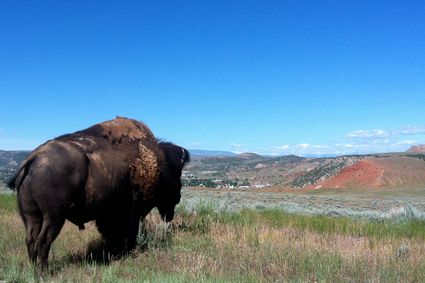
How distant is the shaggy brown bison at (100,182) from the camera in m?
7.47

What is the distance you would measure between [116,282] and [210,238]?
12.8ft

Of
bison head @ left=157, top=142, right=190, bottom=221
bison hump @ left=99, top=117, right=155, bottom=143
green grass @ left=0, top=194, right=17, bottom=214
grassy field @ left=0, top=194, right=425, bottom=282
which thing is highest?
bison hump @ left=99, top=117, right=155, bottom=143

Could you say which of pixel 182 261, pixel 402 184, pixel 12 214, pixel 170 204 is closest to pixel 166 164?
pixel 170 204

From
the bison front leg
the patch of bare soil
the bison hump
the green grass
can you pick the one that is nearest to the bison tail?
the bison hump

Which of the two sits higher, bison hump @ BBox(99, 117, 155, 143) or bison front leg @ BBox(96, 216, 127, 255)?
bison hump @ BBox(99, 117, 155, 143)

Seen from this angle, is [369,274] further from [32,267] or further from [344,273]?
[32,267]

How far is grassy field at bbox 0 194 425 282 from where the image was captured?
712 centimetres

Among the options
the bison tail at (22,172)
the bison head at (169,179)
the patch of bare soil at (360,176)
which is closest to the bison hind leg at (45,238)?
the bison tail at (22,172)

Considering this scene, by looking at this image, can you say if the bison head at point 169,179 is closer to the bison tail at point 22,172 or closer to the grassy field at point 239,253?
the grassy field at point 239,253

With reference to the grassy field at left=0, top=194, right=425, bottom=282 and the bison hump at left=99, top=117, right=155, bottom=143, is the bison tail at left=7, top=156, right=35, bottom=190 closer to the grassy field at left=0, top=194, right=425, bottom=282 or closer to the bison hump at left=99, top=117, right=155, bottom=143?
the grassy field at left=0, top=194, right=425, bottom=282

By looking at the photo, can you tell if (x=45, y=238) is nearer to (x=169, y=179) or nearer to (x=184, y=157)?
(x=169, y=179)

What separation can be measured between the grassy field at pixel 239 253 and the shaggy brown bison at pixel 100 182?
510mm

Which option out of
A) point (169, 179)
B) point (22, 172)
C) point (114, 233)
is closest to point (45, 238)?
point (22, 172)

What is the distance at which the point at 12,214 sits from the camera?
14273 mm
